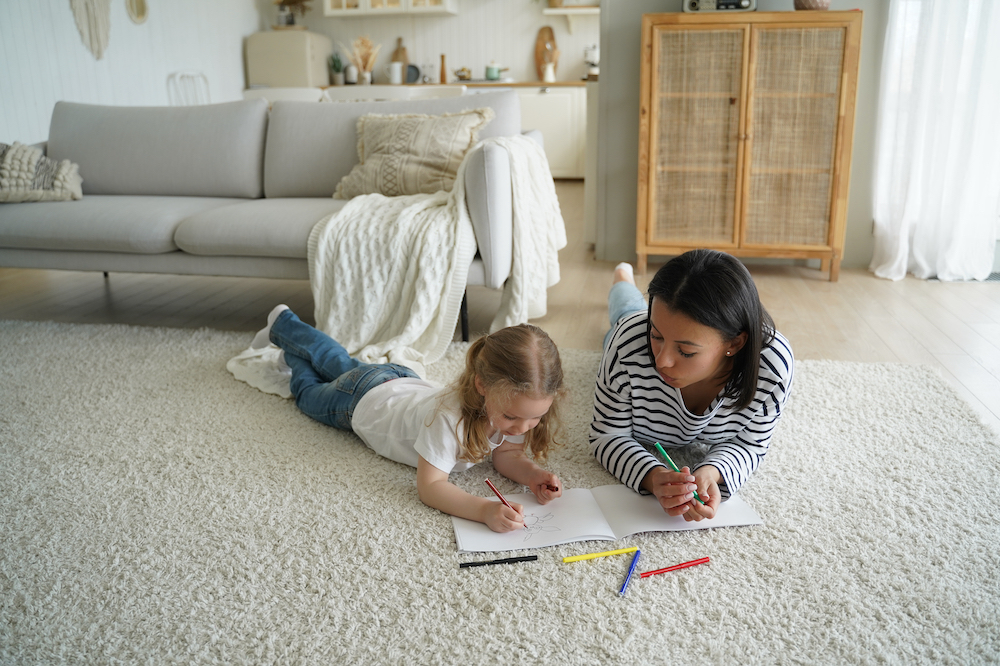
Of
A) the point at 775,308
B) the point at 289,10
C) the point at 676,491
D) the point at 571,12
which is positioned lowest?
the point at 775,308

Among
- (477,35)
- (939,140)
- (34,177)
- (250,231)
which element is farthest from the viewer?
(477,35)

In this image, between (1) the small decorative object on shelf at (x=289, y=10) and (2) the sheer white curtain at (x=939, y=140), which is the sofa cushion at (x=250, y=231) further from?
(1) the small decorative object on shelf at (x=289, y=10)

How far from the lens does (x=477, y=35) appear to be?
6891mm

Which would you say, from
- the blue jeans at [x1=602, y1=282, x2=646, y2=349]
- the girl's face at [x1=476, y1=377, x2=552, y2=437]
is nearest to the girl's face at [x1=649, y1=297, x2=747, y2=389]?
the girl's face at [x1=476, y1=377, x2=552, y2=437]

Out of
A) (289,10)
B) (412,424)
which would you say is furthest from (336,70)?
(412,424)

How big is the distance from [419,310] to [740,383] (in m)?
1.21

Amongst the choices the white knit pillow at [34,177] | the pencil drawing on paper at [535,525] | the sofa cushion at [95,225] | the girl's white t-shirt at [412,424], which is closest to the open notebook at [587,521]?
the pencil drawing on paper at [535,525]

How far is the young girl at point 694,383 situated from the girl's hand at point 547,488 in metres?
0.15

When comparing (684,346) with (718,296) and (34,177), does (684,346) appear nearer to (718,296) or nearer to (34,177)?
(718,296)

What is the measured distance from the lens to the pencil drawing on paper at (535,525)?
1.36 m

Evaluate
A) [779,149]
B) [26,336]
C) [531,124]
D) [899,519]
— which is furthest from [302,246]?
[531,124]

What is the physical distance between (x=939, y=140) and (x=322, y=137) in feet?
8.63

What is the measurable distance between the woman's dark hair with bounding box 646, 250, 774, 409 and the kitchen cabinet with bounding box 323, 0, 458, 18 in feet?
19.7

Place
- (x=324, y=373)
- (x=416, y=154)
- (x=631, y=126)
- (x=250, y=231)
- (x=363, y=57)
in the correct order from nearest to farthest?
(x=324, y=373) < (x=250, y=231) < (x=416, y=154) < (x=631, y=126) < (x=363, y=57)
